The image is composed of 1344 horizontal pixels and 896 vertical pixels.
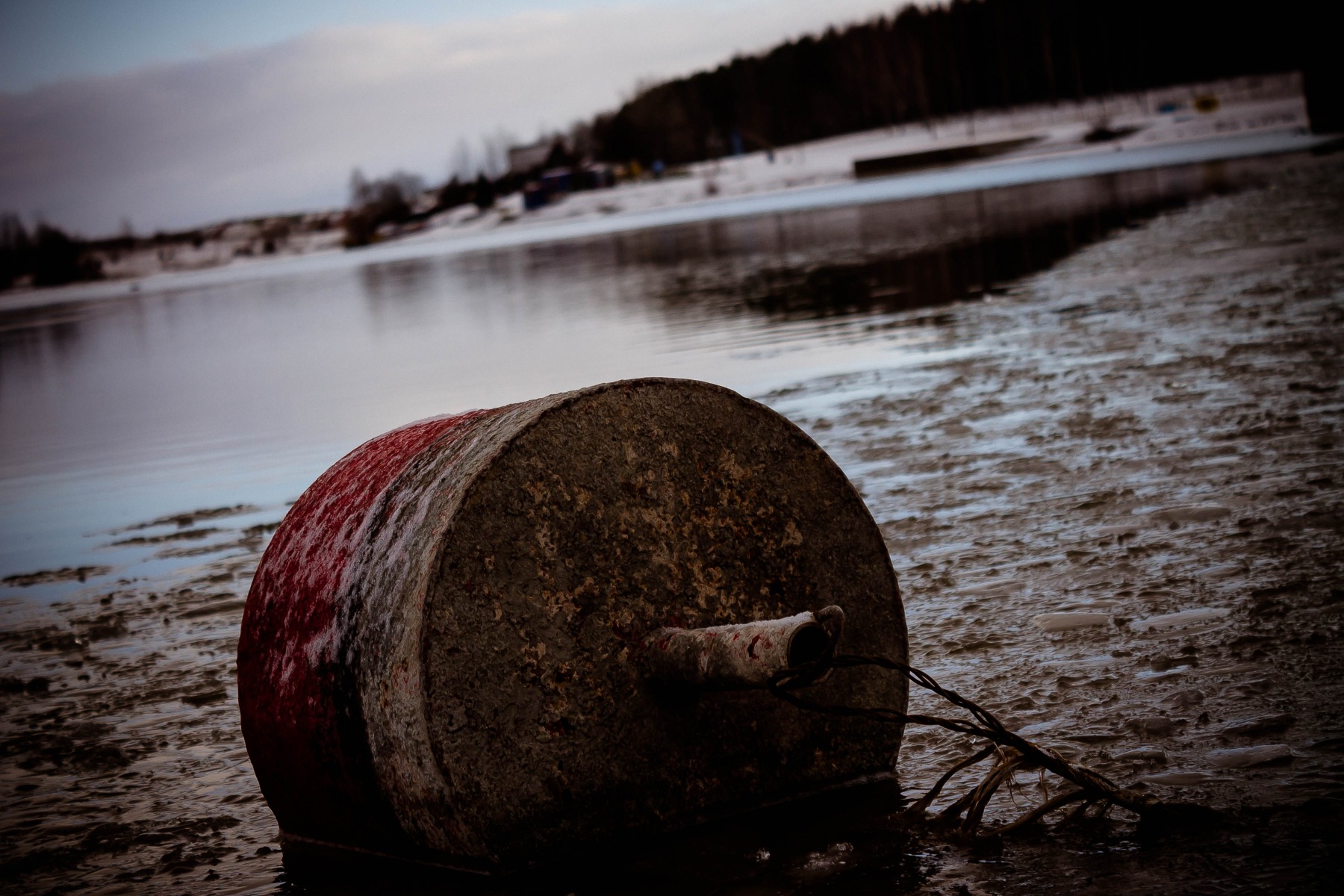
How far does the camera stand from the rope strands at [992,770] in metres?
2.62

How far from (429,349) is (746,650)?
12641 mm

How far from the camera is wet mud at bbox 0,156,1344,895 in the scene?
268 centimetres

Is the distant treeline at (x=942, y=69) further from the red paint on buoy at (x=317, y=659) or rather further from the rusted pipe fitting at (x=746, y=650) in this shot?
the rusted pipe fitting at (x=746, y=650)

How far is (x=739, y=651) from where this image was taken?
2.69m

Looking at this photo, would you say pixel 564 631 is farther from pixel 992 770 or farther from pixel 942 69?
pixel 942 69

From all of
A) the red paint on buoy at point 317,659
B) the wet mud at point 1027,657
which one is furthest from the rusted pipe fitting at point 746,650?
the red paint on buoy at point 317,659

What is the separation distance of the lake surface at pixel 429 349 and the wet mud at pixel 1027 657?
3.76 feet

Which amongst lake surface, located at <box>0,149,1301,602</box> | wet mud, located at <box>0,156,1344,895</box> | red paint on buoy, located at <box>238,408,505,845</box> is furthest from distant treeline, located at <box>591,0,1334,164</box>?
red paint on buoy, located at <box>238,408,505,845</box>

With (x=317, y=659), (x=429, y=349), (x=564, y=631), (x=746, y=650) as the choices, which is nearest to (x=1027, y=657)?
(x=746, y=650)

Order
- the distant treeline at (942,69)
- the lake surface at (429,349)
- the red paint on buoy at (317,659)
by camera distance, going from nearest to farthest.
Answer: the red paint on buoy at (317,659) → the lake surface at (429,349) → the distant treeline at (942,69)

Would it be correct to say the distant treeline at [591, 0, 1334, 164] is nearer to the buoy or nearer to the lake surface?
the lake surface

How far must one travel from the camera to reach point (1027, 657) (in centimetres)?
374

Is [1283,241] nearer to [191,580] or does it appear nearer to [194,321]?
[191,580]

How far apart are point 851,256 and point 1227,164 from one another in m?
14.4
